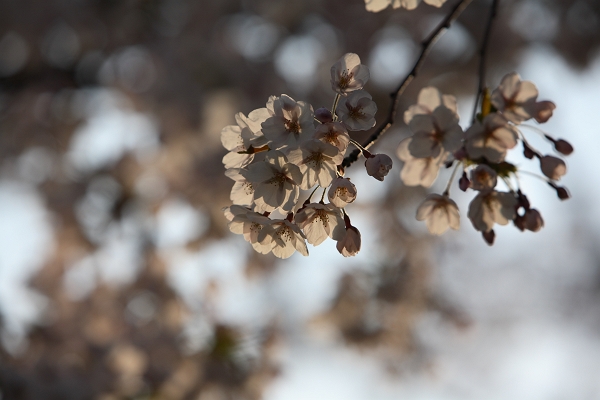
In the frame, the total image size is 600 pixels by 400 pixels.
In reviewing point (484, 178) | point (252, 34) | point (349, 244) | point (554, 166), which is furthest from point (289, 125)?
point (252, 34)

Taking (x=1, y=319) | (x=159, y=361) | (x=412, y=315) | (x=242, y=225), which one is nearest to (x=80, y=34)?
(x=1, y=319)

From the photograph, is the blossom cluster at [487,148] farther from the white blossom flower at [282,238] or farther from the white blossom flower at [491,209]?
the white blossom flower at [282,238]

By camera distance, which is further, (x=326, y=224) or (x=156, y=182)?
(x=156, y=182)

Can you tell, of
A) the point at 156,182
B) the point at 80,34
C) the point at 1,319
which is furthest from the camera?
the point at 156,182

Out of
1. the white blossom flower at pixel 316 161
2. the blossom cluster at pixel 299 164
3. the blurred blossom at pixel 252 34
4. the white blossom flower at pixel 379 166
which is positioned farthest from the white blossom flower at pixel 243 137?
the blurred blossom at pixel 252 34

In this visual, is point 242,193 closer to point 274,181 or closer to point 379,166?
point 274,181

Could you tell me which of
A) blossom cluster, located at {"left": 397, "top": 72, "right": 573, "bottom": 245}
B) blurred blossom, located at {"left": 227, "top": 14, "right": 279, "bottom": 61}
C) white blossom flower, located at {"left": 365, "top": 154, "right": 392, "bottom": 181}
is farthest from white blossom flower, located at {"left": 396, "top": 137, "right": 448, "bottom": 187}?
blurred blossom, located at {"left": 227, "top": 14, "right": 279, "bottom": 61}

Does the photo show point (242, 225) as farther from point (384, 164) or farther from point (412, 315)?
point (412, 315)
